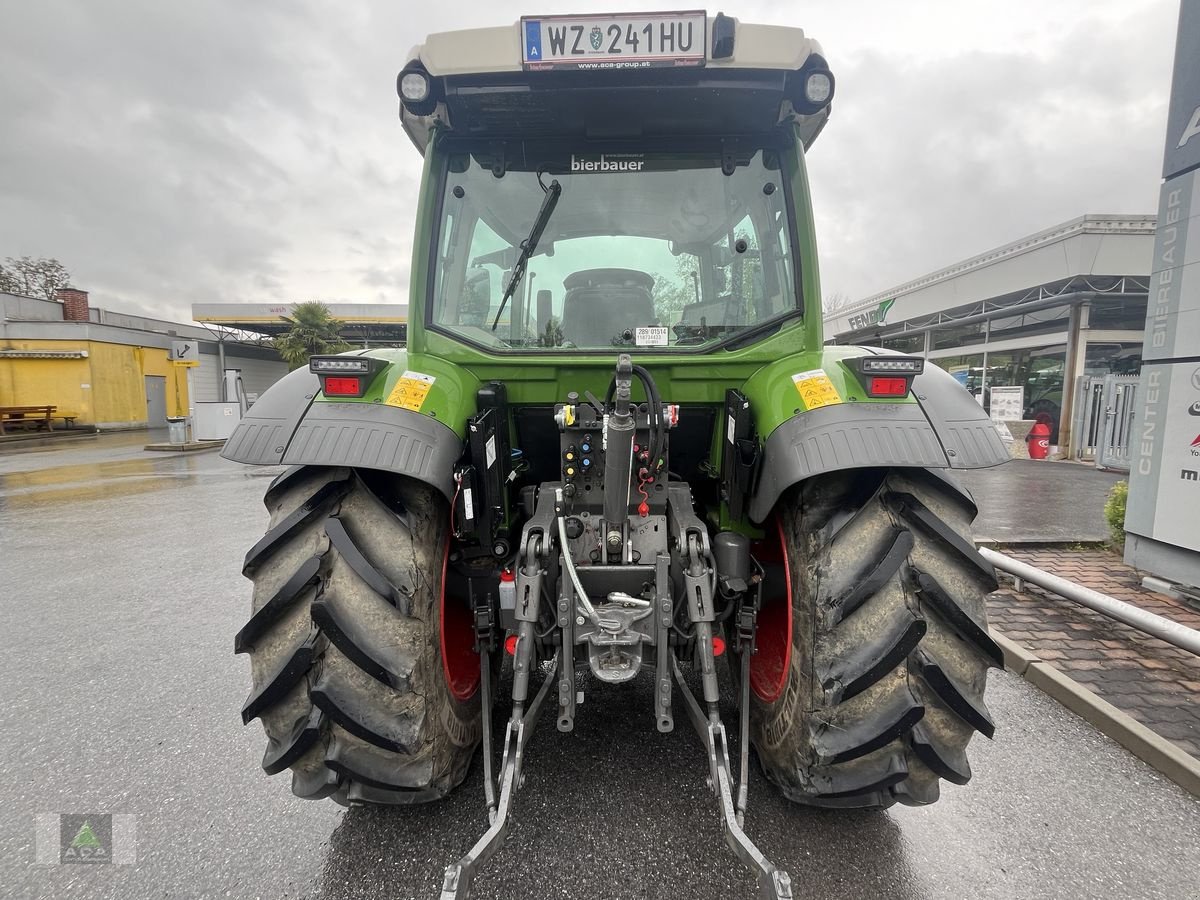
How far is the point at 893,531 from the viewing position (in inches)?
65.0

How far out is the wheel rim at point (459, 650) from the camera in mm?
2053

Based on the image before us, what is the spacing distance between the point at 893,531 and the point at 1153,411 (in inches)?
168

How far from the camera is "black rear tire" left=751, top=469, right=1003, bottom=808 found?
156 cm

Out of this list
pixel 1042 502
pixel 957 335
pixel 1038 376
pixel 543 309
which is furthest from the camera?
pixel 957 335

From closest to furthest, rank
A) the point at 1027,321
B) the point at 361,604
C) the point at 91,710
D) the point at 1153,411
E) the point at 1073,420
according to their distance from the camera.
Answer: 1. the point at 361,604
2. the point at 91,710
3. the point at 1153,411
4. the point at 1073,420
5. the point at 1027,321

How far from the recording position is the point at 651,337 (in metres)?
2.19

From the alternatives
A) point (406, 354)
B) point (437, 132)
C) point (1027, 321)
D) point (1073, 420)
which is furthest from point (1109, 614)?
point (1027, 321)

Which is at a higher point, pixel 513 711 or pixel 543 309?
pixel 543 309

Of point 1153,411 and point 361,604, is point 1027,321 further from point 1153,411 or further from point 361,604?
point 361,604

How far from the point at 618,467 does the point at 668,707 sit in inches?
29.9

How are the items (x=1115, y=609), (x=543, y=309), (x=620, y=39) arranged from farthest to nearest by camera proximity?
(x=1115, y=609) < (x=543, y=309) < (x=620, y=39)

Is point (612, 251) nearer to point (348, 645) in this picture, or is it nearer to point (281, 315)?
point (348, 645)

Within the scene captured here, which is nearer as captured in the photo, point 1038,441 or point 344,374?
point 344,374

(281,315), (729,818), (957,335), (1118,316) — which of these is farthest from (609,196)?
(281,315)
